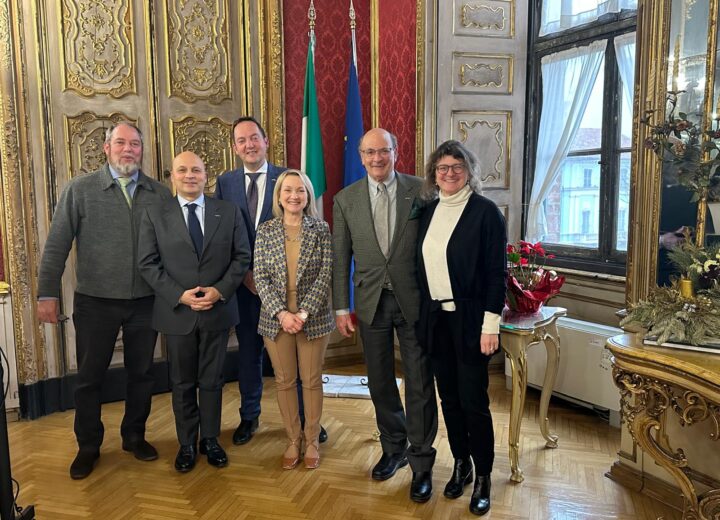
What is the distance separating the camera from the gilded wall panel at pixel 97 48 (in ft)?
13.1

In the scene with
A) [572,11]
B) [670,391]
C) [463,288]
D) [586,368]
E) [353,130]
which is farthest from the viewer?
[353,130]

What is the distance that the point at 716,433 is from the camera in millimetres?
1991

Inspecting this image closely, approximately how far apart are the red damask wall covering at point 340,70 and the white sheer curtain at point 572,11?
96cm

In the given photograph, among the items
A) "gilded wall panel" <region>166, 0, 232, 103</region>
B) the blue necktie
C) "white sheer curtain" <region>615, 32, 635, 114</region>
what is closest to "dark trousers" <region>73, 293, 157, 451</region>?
the blue necktie

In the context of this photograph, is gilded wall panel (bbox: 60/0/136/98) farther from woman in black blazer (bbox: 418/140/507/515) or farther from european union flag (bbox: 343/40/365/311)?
woman in black blazer (bbox: 418/140/507/515)

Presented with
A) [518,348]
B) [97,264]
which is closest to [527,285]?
[518,348]

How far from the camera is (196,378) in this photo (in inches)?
126

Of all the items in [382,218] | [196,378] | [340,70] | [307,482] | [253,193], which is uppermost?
[340,70]

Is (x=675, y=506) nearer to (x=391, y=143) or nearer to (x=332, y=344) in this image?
(x=391, y=143)

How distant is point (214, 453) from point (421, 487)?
3.52ft

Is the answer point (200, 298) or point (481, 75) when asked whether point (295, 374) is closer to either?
point (200, 298)

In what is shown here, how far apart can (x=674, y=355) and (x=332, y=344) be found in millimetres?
3177

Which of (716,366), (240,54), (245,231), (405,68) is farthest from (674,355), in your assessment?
(240,54)

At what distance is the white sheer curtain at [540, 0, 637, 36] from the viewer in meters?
4.08
